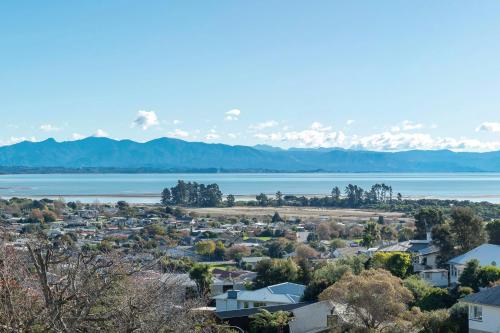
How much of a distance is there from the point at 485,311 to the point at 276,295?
9.51 m

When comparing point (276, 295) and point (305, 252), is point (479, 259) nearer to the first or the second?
point (276, 295)

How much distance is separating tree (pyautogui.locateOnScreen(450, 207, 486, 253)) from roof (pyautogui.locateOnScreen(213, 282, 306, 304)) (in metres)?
9.71

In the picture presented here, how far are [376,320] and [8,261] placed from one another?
45.6 ft

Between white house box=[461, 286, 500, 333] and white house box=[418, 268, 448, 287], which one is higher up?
white house box=[461, 286, 500, 333]

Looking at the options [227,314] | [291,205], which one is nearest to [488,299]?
[227,314]

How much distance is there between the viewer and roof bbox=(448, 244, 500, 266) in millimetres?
28259

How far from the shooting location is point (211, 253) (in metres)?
49.6

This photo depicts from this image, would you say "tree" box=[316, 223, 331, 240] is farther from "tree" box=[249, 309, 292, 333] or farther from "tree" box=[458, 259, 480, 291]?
"tree" box=[249, 309, 292, 333]

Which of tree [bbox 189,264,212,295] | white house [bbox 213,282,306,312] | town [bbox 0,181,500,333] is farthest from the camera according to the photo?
tree [bbox 189,264,212,295]

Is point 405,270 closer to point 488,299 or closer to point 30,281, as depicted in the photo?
point 488,299

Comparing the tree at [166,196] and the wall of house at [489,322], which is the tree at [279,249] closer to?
the wall of house at [489,322]

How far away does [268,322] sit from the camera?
2072 centimetres

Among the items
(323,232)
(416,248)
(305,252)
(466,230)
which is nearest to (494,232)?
(466,230)

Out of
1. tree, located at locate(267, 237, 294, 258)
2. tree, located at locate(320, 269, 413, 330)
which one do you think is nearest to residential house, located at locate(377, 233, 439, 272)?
tree, located at locate(320, 269, 413, 330)
